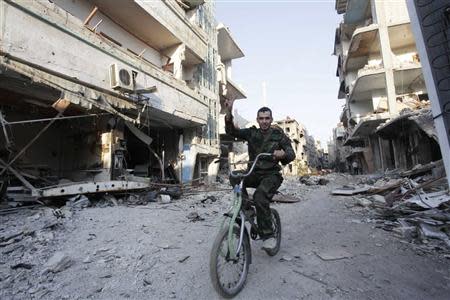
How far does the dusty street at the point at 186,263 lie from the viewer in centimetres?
269

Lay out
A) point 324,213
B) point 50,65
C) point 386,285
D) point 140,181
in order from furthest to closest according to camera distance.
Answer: point 140,181 → point 50,65 → point 324,213 → point 386,285

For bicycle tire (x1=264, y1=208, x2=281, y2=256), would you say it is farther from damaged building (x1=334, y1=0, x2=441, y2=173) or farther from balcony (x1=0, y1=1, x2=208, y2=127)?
damaged building (x1=334, y1=0, x2=441, y2=173)

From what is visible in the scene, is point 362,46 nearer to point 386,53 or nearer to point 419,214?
point 386,53

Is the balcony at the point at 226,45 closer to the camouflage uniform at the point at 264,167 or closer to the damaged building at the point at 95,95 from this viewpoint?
the damaged building at the point at 95,95

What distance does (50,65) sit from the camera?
752cm

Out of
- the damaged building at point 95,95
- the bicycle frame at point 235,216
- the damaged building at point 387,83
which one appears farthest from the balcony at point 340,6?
the bicycle frame at point 235,216

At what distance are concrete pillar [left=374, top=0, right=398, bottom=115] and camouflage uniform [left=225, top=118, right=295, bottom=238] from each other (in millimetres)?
19633

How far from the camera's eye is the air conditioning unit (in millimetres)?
9508

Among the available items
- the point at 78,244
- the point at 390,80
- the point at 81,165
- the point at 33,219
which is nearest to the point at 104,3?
the point at 81,165

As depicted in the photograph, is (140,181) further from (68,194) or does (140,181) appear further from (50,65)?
(50,65)

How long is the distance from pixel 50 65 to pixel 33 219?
4438 mm

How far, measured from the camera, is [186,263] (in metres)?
3.47

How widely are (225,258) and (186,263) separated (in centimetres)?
107

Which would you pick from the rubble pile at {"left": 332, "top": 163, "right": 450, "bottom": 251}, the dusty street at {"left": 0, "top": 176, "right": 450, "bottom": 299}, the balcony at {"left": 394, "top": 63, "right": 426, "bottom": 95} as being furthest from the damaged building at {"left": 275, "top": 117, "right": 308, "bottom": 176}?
the dusty street at {"left": 0, "top": 176, "right": 450, "bottom": 299}
